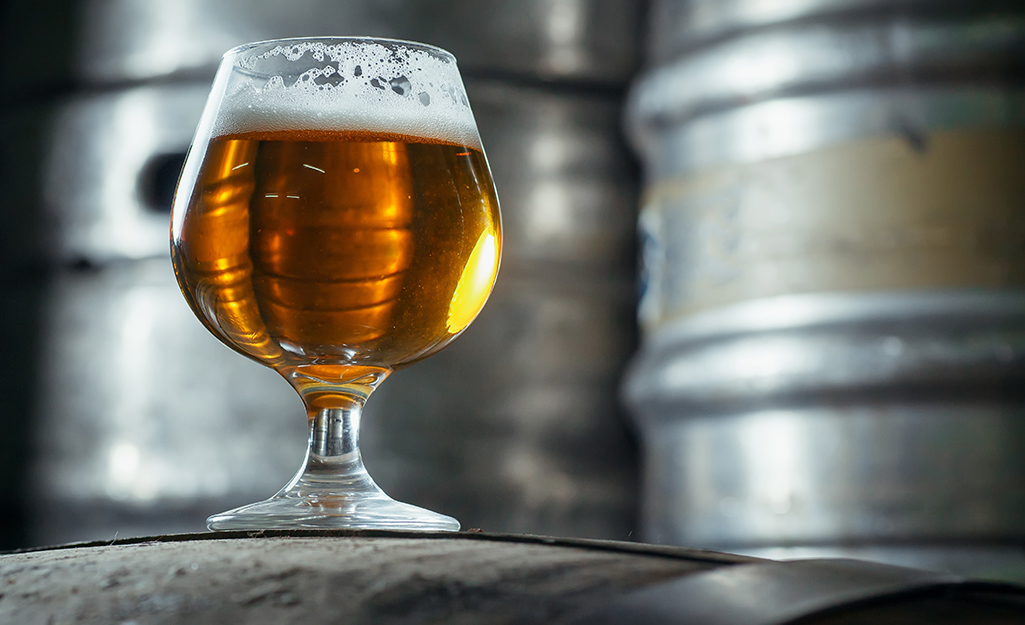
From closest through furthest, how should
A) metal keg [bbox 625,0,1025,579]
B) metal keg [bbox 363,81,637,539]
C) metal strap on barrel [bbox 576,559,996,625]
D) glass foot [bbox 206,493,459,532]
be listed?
metal strap on barrel [bbox 576,559,996,625]
glass foot [bbox 206,493,459,532]
metal keg [bbox 625,0,1025,579]
metal keg [bbox 363,81,637,539]

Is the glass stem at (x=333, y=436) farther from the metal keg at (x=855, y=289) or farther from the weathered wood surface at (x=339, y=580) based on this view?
the metal keg at (x=855, y=289)

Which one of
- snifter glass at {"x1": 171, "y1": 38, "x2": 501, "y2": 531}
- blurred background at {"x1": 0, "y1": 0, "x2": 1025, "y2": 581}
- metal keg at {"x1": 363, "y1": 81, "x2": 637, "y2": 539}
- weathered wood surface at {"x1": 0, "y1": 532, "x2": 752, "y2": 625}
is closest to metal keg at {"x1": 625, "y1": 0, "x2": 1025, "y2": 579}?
blurred background at {"x1": 0, "y1": 0, "x2": 1025, "y2": 581}

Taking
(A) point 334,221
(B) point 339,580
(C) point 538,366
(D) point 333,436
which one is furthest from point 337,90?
(C) point 538,366

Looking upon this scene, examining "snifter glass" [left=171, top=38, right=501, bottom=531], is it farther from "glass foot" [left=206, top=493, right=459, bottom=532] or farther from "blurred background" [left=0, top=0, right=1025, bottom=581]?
"blurred background" [left=0, top=0, right=1025, bottom=581]

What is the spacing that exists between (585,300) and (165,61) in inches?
25.8

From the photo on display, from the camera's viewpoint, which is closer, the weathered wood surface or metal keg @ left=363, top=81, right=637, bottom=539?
the weathered wood surface

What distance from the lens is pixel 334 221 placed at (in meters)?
0.65

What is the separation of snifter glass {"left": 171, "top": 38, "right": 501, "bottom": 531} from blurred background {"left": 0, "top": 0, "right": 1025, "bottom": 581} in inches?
28.5

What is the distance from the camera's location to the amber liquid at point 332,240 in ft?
2.14

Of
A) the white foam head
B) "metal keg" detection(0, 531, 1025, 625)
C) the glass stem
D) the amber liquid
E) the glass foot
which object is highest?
the white foam head

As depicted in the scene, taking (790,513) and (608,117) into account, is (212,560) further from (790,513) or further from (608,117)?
(608,117)

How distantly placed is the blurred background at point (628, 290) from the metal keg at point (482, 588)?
2.89 feet

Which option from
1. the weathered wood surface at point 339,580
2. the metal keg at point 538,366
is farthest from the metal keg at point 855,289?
the weathered wood surface at point 339,580

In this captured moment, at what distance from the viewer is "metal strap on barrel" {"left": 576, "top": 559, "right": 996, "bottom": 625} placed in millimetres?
372
